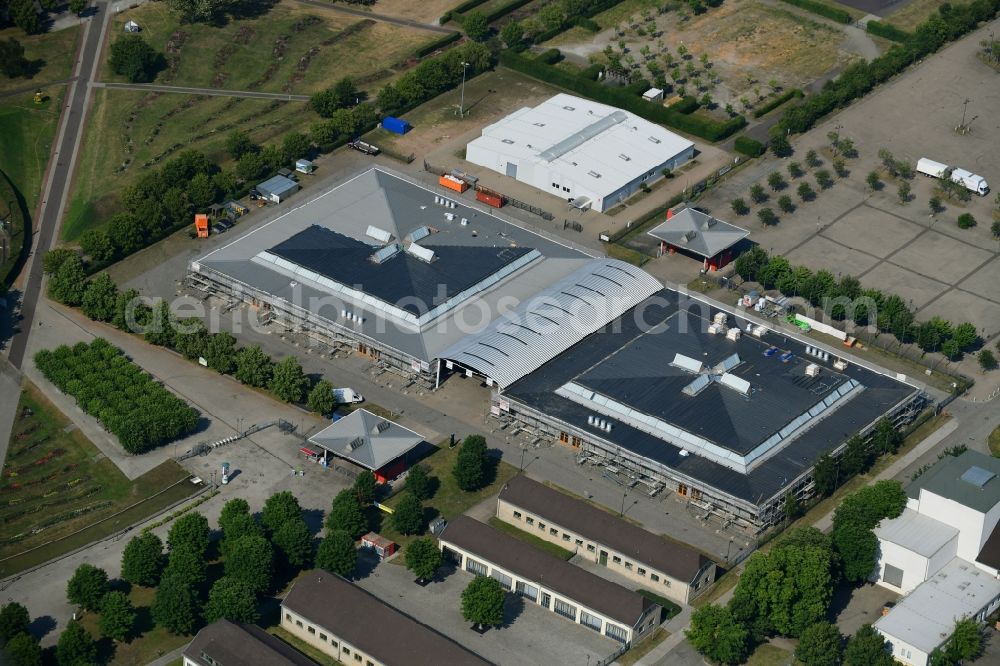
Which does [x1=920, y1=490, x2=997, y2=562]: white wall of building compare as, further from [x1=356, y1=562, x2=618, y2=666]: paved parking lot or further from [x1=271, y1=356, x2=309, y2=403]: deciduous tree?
[x1=271, y1=356, x2=309, y2=403]: deciduous tree

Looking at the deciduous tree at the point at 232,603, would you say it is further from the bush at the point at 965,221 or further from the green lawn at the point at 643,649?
the bush at the point at 965,221

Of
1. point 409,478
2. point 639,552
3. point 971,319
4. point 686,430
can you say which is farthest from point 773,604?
point 971,319

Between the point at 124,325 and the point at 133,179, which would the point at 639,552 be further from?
the point at 133,179

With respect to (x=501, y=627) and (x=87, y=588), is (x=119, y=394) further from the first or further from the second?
(x=501, y=627)

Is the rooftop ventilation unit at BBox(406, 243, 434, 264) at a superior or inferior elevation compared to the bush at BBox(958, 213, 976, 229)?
superior

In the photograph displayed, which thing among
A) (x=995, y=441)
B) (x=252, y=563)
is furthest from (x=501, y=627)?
(x=995, y=441)

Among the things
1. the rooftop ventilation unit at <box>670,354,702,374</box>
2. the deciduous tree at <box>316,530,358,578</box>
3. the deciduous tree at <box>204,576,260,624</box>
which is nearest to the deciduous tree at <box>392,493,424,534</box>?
the deciduous tree at <box>316,530,358,578</box>
